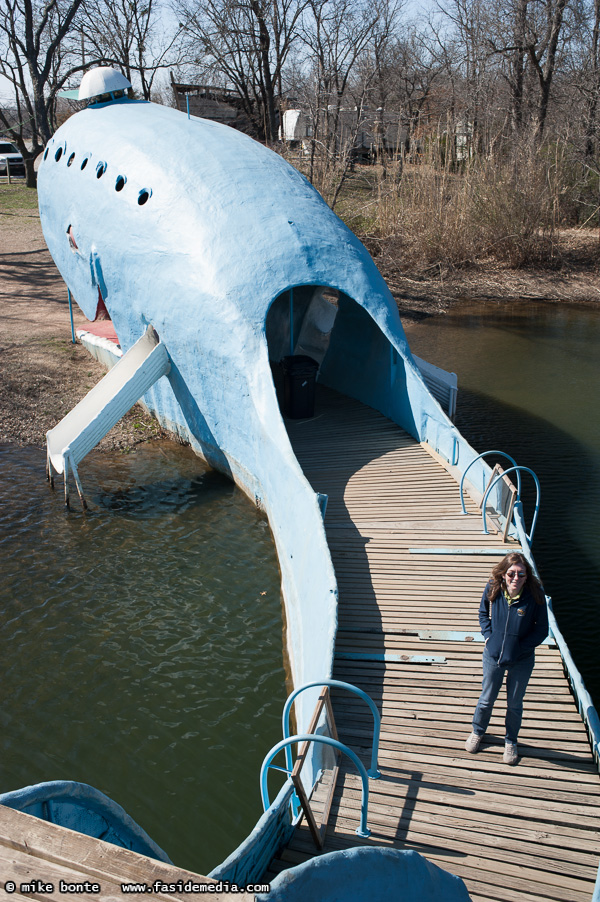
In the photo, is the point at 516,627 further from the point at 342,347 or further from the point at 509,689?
the point at 342,347

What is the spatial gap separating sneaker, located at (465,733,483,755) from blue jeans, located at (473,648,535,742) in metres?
0.08

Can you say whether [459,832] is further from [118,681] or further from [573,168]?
[573,168]

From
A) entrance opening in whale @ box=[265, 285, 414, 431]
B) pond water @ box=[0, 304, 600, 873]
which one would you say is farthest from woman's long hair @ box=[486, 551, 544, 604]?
entrance opening in whale @ box=[265, 285, 414, 431]

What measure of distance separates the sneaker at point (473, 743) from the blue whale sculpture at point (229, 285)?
292 centimetres

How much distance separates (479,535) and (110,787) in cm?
477

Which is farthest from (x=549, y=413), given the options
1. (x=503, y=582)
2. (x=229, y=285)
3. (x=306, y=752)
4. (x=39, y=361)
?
(x=306, y=752)

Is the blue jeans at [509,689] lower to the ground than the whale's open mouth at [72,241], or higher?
lower

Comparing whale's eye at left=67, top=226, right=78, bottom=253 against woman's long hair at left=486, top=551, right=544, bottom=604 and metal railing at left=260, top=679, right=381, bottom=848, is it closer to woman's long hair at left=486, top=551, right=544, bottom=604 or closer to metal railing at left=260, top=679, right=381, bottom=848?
metal railing at left=260, top=679, right=381, bottom=848

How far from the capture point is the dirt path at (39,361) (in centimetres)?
1356

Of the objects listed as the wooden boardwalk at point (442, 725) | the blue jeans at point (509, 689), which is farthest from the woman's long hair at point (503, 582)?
the wooden boardwalk at point (442, 725)

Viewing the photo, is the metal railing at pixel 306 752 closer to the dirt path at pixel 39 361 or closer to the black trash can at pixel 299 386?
the black trash can at pixel 299 386

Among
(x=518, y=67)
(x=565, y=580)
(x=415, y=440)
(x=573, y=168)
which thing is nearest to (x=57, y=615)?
(x=415, y=440)

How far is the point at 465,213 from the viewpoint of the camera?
24141 millimetres

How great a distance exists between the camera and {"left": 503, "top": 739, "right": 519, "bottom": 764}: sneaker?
5.57 meters
